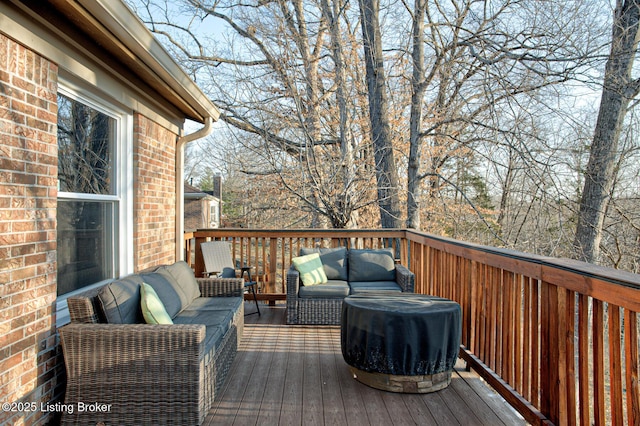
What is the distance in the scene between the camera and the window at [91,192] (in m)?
2.82

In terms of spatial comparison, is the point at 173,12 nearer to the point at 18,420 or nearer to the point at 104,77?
the point at 104,77

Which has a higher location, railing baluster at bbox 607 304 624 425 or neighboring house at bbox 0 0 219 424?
neighboring house at bbox 0 0 219 424

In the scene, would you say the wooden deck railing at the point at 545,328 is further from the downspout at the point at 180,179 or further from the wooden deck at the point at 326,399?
the downspout at the point at 180,179

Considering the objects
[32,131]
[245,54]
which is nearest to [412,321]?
[32,131]

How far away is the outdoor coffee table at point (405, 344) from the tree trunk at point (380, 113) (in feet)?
15.1

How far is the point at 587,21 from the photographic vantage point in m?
5.77

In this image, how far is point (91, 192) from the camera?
3.17 meters

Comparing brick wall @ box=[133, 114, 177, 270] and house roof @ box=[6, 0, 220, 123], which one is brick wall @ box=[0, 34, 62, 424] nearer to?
house roof @ box=[6, 0, 220, 123]

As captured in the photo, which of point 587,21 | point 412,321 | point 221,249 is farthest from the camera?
point 587,21

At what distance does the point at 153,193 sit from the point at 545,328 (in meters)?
3.44

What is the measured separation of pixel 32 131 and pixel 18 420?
1.52m

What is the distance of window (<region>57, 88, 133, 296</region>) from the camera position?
2821 mm

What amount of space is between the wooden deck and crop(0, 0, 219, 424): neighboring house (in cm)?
112

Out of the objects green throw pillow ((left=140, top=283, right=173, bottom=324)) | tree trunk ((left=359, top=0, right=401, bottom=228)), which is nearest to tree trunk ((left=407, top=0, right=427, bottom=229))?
tree trunk ((left=359, top=0, right=401, bottom=228))
